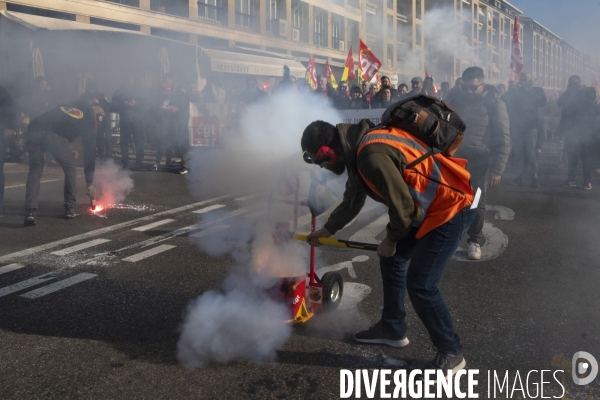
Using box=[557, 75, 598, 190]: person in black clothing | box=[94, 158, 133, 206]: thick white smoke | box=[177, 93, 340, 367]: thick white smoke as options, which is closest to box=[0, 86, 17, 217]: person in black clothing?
box=[94, 158, 133, 206]: thick white smoke

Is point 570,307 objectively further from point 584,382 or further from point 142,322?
point 142,322

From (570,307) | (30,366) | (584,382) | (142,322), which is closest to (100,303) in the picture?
(142,322)

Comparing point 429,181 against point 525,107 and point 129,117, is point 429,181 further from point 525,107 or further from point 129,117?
point 129,117

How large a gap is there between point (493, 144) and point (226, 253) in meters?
2.66

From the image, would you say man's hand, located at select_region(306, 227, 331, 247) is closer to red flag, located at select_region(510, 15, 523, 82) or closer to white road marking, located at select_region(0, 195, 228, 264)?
white road marking, located at select_region(0, 195, 228, 264)

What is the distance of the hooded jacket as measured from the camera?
5.03 meters

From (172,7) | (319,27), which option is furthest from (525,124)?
(172,7)

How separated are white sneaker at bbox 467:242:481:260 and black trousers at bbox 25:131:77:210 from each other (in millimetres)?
4572

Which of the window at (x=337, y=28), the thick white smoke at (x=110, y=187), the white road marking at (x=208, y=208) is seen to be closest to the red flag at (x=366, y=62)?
the window at (x=337, y=28)

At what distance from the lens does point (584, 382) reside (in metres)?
2.76

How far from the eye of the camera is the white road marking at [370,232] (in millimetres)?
5750

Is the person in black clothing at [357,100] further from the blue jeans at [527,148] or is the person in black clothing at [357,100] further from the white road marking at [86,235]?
the white road marking at [86,235]

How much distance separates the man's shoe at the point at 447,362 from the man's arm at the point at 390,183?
77 cm

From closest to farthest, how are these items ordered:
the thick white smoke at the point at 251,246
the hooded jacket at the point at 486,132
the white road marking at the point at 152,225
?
the thick white smoke at the point at 251,246, the hooded jacket at the point at 486,132, the white road marking at the point at 152,225
